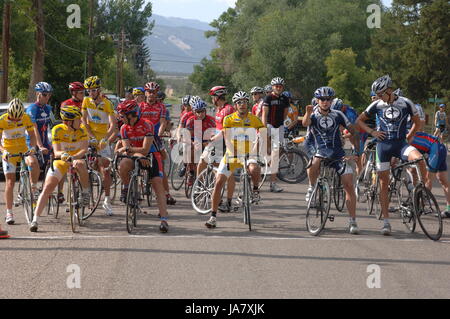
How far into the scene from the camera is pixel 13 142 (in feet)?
36.7

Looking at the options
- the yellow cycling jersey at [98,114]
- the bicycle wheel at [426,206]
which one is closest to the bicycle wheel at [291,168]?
the yellow cycling jersey at [98,114]

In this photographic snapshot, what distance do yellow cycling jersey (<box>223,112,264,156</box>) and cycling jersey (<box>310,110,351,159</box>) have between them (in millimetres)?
1018

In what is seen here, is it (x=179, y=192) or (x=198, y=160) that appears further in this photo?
(x=179, y=192)

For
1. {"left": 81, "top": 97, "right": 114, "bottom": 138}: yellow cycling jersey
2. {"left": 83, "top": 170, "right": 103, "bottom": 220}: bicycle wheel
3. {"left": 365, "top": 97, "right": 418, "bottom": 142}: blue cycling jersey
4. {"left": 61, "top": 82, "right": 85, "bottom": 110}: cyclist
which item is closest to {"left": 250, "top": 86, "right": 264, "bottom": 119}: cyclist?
{"left": 81, "top": 97, "right": 114, "bottom": 138}: yellow cycling jersey

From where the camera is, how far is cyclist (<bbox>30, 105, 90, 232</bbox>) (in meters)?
10.5

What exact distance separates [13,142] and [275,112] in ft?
20.7

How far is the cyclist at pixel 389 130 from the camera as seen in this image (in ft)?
34.3

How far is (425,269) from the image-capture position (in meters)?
7.95

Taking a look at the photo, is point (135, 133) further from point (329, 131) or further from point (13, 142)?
point (329, 131)

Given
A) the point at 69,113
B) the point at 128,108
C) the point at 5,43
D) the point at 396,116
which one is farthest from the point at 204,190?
the point at 5,43

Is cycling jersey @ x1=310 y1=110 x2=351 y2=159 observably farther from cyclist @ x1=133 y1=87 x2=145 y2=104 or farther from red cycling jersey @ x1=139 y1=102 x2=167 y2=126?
cyclist @ x1=133 y1=87 x2=145 y2=104
